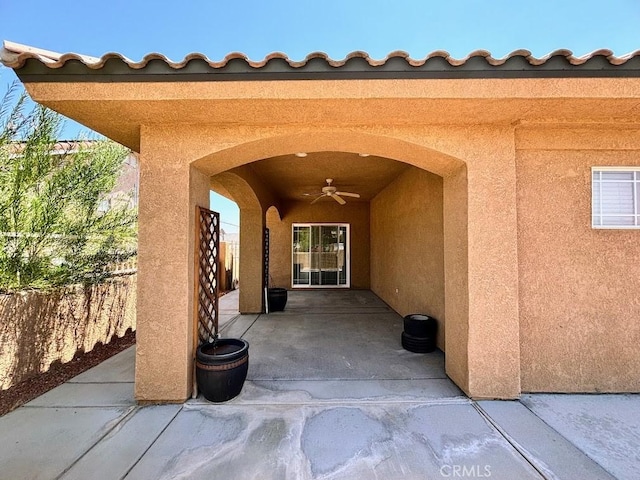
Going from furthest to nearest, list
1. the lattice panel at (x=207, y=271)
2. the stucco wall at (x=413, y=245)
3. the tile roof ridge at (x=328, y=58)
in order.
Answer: the stucco wall at (x=413, y=245) → the lattice panel at (x=207, y=271) → the tile roof ridge at (x=328, y=58)

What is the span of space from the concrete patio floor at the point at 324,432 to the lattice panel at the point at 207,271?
870 millimetres

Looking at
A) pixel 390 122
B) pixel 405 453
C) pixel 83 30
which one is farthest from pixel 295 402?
pixel 83 30

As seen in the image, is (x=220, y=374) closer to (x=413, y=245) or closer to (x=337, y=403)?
(x=337, y=403)

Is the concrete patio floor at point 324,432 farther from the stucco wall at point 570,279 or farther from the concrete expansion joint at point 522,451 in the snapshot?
the stucco wall at point 570,279

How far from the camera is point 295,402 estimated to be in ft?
10.7

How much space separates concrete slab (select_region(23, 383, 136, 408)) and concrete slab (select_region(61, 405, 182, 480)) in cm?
40

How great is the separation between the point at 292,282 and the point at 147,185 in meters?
9.05

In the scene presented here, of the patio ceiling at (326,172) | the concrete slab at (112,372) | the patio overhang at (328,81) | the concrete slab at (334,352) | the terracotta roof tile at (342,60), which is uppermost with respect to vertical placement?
the patio ceiling at (326,172)

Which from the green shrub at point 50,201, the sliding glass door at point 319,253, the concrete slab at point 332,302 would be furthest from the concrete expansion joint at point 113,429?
the sliding glass door at point 319,253

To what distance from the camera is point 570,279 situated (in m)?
3.39

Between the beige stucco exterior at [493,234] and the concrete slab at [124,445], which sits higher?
the beige stucco exterior at [493,234]

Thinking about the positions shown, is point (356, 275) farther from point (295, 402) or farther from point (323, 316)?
point (295, 402)

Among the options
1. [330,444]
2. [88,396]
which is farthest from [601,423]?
[88,396]

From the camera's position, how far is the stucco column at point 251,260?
24.8ft
